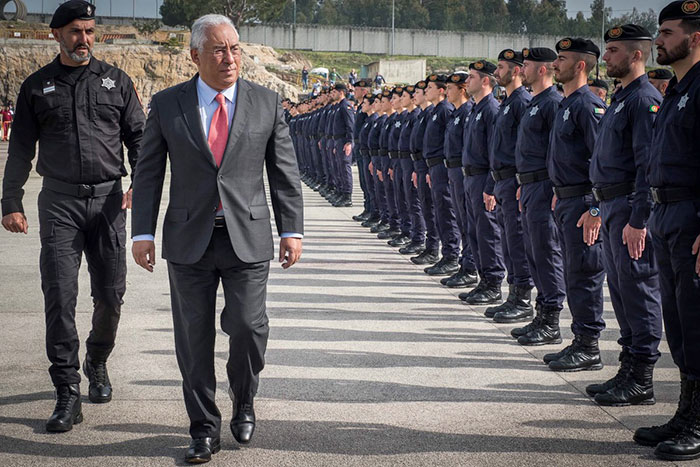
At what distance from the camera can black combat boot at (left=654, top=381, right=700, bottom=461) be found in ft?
13.8

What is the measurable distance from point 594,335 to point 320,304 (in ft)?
9.40

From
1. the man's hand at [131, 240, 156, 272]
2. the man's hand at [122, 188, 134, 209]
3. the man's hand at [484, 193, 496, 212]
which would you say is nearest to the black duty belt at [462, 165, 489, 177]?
the man's hand at [484, 193, 496, 212]

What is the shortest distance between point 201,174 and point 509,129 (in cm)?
383

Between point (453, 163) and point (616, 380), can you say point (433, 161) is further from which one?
point (616, 380)

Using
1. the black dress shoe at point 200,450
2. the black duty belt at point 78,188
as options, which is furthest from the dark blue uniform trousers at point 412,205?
the black dress shoe at point 200,450

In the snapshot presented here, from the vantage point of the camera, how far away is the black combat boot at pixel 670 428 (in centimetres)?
437

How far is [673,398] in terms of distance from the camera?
17.2 feet

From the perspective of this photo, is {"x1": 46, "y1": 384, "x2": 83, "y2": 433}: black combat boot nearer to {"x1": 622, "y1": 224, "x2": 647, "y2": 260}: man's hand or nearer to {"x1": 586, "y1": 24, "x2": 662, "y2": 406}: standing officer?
{"x1": 586, "y1": 24, "x2": 662, "y2": 406}: standing officer

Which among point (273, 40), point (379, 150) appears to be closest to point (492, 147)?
point (379, 150)

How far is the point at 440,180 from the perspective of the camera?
404 inches

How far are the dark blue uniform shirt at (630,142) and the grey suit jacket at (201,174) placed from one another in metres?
1.92

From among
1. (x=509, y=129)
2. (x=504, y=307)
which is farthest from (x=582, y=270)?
(x=509, y=129)

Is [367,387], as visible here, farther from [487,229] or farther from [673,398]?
[487,229]

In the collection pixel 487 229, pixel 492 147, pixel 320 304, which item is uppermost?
pixel 492 147
